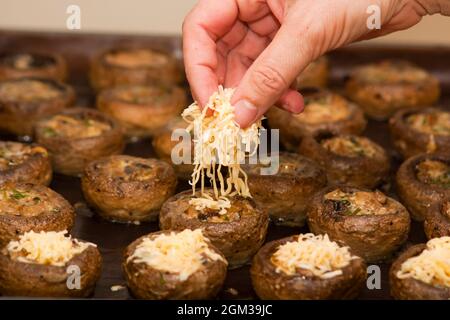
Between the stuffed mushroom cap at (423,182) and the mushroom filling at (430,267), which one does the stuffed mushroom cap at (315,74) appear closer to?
the stuffed mushroom cap at (423,182)

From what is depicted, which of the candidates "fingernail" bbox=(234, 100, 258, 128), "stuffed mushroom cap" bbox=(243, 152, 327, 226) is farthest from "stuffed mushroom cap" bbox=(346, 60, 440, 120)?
"fingernail" bbox=(234, 100, 258, 128)

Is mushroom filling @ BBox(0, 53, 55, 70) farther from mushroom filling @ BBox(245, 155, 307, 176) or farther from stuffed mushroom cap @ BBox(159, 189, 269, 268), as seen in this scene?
stuffed mushroom cap @ BBox(159, 189, 269, 268)

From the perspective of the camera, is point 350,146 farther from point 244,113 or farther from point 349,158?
point 244,113

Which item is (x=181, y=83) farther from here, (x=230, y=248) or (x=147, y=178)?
(x=230, y=248)

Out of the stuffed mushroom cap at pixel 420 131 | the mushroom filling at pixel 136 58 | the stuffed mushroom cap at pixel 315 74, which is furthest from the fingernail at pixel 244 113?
the mushroom filling at pixel 136 58

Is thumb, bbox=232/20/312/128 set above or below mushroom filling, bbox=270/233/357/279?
above

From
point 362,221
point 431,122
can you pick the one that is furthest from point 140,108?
point 362,221

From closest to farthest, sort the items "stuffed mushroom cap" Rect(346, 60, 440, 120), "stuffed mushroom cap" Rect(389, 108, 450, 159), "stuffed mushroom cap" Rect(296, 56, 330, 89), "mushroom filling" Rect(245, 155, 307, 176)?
"mushroom filling" Rect(245, 155, 307, 176), "stuffed mushroom cap" Rect(389, 108, 450, 159), "stuffed mushroom cap" Rect(346, 60, 440, 120), "stuffed mushroom cap" Rect(296, 56, 330, 89)
